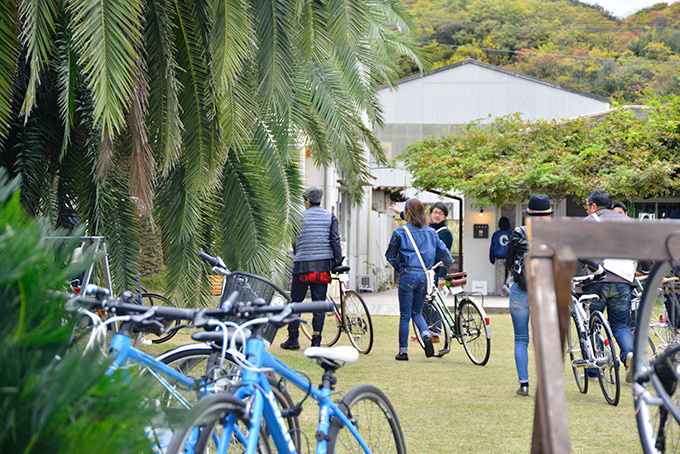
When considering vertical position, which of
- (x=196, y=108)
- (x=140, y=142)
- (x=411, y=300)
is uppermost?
(x=196, y=108)

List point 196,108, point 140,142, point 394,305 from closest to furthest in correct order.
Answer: point 140,142 → point 196,108 → point 394,305

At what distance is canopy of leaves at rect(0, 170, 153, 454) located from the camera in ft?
3.52

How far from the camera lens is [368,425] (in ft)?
10.5

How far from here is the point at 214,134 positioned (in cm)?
612

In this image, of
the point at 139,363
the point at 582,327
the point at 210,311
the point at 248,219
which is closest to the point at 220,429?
Result: the point at 210,311

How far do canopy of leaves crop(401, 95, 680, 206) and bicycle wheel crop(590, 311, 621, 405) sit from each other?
1019 cm

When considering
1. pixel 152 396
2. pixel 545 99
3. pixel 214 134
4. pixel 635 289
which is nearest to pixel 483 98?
pixel 545 99

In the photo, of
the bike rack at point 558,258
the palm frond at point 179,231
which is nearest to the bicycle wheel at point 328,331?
the palm frond at point 179,231

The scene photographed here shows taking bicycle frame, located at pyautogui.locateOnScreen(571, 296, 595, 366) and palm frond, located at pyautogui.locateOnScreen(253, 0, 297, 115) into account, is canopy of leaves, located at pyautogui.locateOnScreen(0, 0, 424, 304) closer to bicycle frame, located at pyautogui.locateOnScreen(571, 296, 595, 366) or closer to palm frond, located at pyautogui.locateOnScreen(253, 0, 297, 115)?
palm frond, located at pyautogui.locateOnScreen(253, 0, 297, 115)

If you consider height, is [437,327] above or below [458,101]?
below

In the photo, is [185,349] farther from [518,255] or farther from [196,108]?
[518,255]

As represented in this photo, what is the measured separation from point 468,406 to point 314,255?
10.7 feet

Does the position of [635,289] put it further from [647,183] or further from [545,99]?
[545,99]

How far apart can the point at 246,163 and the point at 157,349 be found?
304 cm
